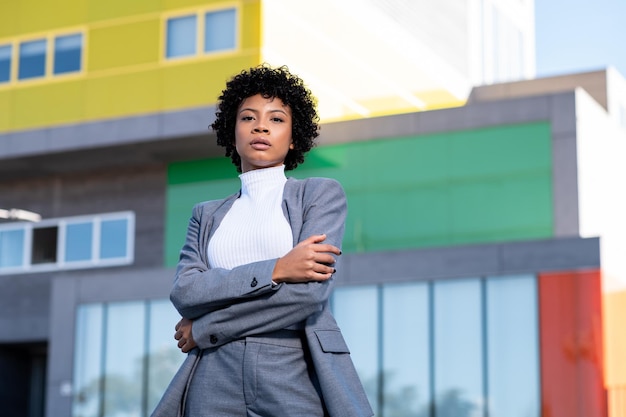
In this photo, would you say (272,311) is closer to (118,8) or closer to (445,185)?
(445,185)

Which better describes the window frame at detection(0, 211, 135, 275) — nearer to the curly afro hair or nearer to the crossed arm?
the curly afro hair

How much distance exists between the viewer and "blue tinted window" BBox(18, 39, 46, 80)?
90.9 feet

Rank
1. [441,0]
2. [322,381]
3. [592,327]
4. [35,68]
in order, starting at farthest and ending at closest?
[441,0] < [35,68] < [592,327] < [322,381]

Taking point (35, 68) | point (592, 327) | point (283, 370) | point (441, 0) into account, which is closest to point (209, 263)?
point (283, 370)

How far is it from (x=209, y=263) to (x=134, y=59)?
2312 centimetres

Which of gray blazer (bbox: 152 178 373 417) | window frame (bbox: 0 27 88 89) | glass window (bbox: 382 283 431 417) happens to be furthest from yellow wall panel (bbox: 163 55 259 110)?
gray blazer (bbox: 152 178 373 417)

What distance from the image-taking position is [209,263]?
3.88 meters

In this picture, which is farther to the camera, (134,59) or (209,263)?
(134,59)

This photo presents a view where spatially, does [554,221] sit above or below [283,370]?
above

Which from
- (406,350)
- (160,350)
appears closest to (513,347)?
(406,350)

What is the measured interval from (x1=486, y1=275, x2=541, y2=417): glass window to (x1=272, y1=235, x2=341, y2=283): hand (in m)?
18.7

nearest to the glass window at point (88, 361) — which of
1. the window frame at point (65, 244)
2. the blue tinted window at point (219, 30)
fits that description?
the window frame at point (65, 244)

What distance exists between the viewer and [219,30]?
2556 cm

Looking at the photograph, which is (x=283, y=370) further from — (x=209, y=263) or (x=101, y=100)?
(x=101, y=100)
